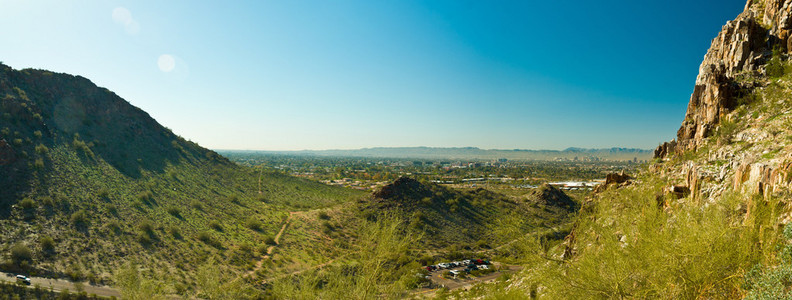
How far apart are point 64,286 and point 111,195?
62.0ft

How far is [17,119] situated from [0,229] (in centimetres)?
2585

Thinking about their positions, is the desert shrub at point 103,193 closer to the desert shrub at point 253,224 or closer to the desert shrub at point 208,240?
the desert shrub at point 208,240

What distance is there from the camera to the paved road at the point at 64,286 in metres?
21.2

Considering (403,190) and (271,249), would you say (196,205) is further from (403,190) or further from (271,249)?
(403,190)

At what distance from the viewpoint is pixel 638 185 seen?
14.8 metres

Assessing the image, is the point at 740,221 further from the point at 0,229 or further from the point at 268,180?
the point at 268,180

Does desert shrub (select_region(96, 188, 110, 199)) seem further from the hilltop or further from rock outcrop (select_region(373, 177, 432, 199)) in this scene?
rock outcrop (select_region(373, 177, 432, 199))

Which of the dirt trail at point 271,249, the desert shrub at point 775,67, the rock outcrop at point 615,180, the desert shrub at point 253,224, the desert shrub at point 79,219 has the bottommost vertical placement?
the dirt trail at point 271,249

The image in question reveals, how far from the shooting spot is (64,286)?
71.7ft

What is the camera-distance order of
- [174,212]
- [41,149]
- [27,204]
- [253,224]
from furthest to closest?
[253,224], [174,212], [41,149], [27,204]

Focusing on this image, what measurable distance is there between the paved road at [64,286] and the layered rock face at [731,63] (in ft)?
119

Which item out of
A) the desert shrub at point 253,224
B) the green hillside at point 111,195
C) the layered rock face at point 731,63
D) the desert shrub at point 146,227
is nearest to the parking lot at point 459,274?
the green hillside at point 111,195

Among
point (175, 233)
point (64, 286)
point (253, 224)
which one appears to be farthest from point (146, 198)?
point (64, 286)

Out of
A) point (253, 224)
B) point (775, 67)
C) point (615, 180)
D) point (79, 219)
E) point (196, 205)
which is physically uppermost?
point (775, 67)
